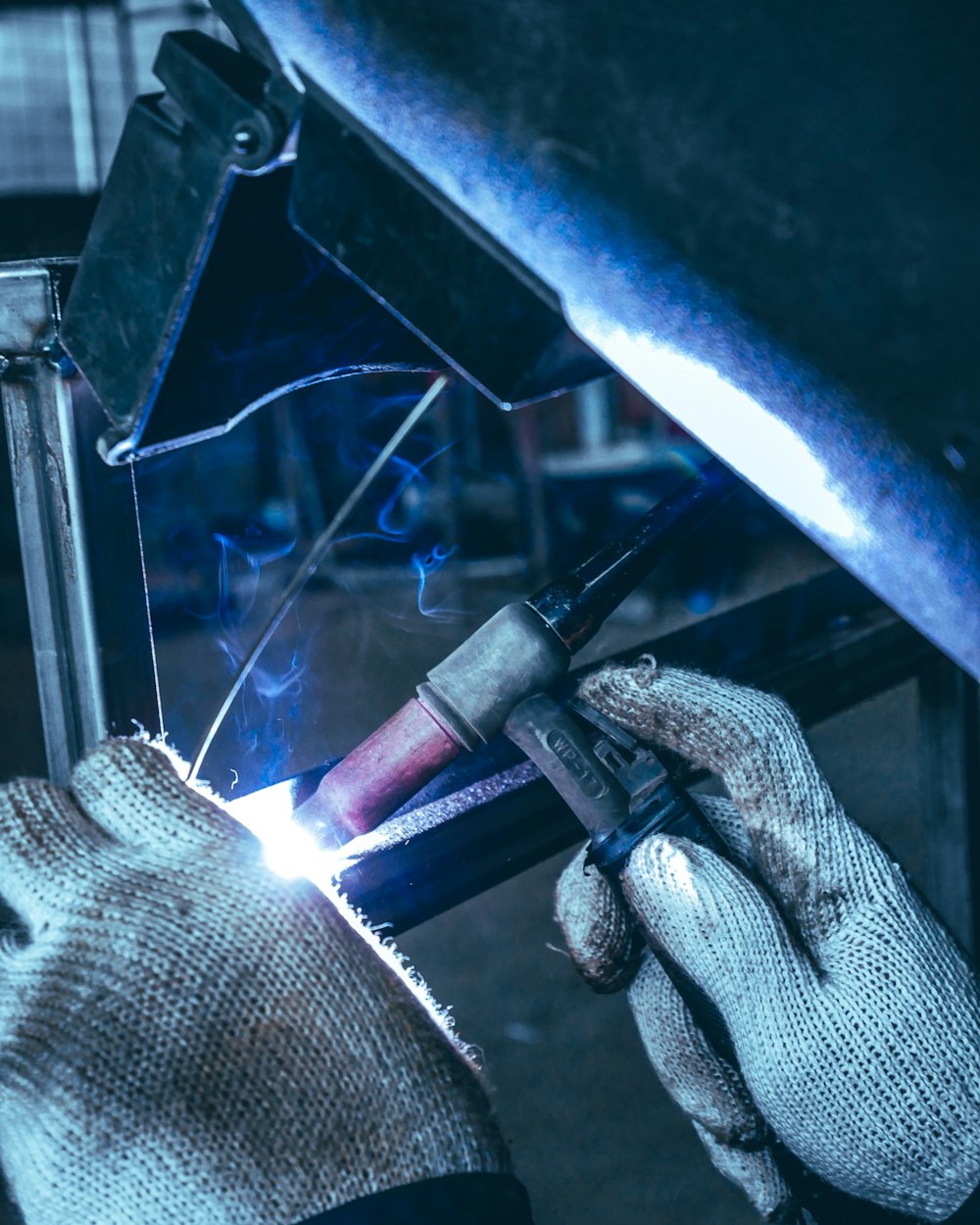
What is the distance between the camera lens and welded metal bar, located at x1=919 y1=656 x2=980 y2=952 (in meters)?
1.76

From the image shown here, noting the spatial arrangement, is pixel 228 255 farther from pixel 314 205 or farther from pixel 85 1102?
pixel 85 1102

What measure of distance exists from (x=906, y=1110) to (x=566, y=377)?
54 centimetres

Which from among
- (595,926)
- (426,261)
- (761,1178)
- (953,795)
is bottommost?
(953,795)

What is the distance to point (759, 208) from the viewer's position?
35 centimetres

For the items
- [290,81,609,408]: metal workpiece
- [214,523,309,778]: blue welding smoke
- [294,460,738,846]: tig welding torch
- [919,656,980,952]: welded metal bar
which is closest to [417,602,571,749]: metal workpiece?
[294,460,738,846]: tig welding torch

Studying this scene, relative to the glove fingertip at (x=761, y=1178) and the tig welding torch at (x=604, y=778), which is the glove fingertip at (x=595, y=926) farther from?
the glove fingertip at (x=761, y=1178)

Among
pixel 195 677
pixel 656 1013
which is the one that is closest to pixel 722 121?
pixel 656 1013

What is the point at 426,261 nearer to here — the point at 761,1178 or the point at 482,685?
the point at 482,685

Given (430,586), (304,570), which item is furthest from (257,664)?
(304,570)

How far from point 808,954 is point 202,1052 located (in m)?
0.44

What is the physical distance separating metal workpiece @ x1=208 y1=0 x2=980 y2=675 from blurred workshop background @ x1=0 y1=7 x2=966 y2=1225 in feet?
2.19

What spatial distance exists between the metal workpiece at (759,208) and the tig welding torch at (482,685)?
11.1 inches

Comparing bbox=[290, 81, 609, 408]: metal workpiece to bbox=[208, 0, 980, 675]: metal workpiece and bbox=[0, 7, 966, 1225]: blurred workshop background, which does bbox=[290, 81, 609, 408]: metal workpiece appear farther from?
bbox=[0, 7, 966, 1225]: blurred workshop background

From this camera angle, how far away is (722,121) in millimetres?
353
